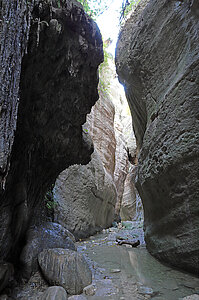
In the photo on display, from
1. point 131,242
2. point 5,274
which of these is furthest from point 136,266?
point 5,274

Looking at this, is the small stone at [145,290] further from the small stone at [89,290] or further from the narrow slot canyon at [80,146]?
the small stone at [89,290]

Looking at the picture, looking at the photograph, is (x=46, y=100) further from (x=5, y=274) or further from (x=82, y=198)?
(x=82, y=198)

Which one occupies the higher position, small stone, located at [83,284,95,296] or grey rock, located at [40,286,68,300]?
grey rock, located at [40,286,68,300]

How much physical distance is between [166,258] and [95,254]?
2003 millimetres

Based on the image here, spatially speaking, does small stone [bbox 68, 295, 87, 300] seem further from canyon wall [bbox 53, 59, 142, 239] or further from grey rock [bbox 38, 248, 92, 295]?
canyon wall [bbox 53, 59, 142, 239]

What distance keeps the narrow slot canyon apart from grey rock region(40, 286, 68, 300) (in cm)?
2

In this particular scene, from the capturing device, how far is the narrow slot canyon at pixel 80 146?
8.83ft

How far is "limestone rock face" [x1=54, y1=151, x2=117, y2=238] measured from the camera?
6.95 m

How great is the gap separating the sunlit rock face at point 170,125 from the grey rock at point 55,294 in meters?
2.19

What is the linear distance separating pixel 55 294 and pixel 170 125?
11.6ft

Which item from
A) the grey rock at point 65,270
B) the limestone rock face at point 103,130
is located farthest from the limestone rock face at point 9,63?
the limestone rock face at point 103,130

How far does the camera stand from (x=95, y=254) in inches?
205

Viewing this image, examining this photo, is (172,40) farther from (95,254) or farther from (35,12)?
(95,254)

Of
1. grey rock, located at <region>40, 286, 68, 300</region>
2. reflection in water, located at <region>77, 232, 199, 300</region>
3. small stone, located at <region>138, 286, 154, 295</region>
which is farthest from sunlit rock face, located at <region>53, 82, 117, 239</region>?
small stone, located at <region>138, 286, 154, 295</region>
